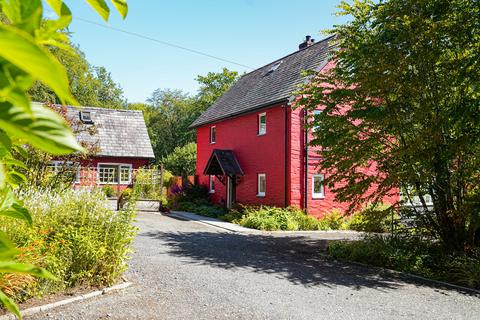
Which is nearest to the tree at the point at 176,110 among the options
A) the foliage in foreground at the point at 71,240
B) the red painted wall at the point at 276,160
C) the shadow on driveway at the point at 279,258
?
the red painted wall at the point at 276,160

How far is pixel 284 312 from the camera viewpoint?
230 inches

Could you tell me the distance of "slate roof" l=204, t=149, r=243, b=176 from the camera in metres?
21.2

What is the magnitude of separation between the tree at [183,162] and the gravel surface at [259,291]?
27381 mm

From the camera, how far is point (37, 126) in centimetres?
38

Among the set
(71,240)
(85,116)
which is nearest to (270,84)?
(85,116)

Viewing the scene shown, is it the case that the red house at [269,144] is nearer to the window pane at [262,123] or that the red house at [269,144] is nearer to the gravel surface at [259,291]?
the window pane at [262,123]

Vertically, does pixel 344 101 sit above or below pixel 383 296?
above

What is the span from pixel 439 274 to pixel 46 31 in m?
9.73

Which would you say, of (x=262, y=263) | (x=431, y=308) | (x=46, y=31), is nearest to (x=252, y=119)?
(x=262, y=263)

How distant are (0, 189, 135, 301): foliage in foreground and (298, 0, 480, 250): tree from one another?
235 inches

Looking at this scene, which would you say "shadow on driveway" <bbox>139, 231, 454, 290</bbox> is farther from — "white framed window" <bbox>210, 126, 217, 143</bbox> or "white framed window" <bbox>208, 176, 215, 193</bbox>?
"white framed window" <bbox>210, 126, 217, 143</bbox>

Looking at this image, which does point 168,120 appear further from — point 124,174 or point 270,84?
point 270,84

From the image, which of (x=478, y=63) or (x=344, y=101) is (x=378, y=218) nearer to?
(x=344, y=101)

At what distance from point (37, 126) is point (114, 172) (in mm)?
27941
